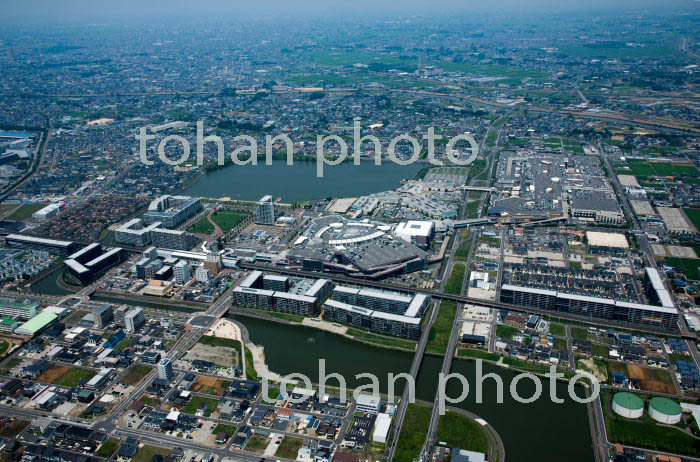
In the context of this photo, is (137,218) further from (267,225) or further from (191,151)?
(191,151)

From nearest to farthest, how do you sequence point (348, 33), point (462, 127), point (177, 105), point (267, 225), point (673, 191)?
point (267, 225) → point (673, 191) → point (462, 127) → point (177, 105) → point (348, 33)

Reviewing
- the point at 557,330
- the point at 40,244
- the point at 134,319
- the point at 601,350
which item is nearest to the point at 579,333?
the point at 557,330

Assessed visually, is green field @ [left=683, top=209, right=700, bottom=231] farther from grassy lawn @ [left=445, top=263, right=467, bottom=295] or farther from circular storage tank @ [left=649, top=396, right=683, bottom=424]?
circular storage tank @ [left=649, top=396, right=683, bottom=424]

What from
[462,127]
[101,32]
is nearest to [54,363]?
[462,127]

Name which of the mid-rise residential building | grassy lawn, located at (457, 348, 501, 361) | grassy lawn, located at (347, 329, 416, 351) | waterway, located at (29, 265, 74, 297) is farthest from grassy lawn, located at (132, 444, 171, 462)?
waterway, located at (29, 265, 74, 297)

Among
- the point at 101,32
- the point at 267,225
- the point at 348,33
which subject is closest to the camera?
the point at 267,225

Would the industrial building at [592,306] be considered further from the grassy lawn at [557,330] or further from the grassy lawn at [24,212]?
the grassy lawn at [24,212]
